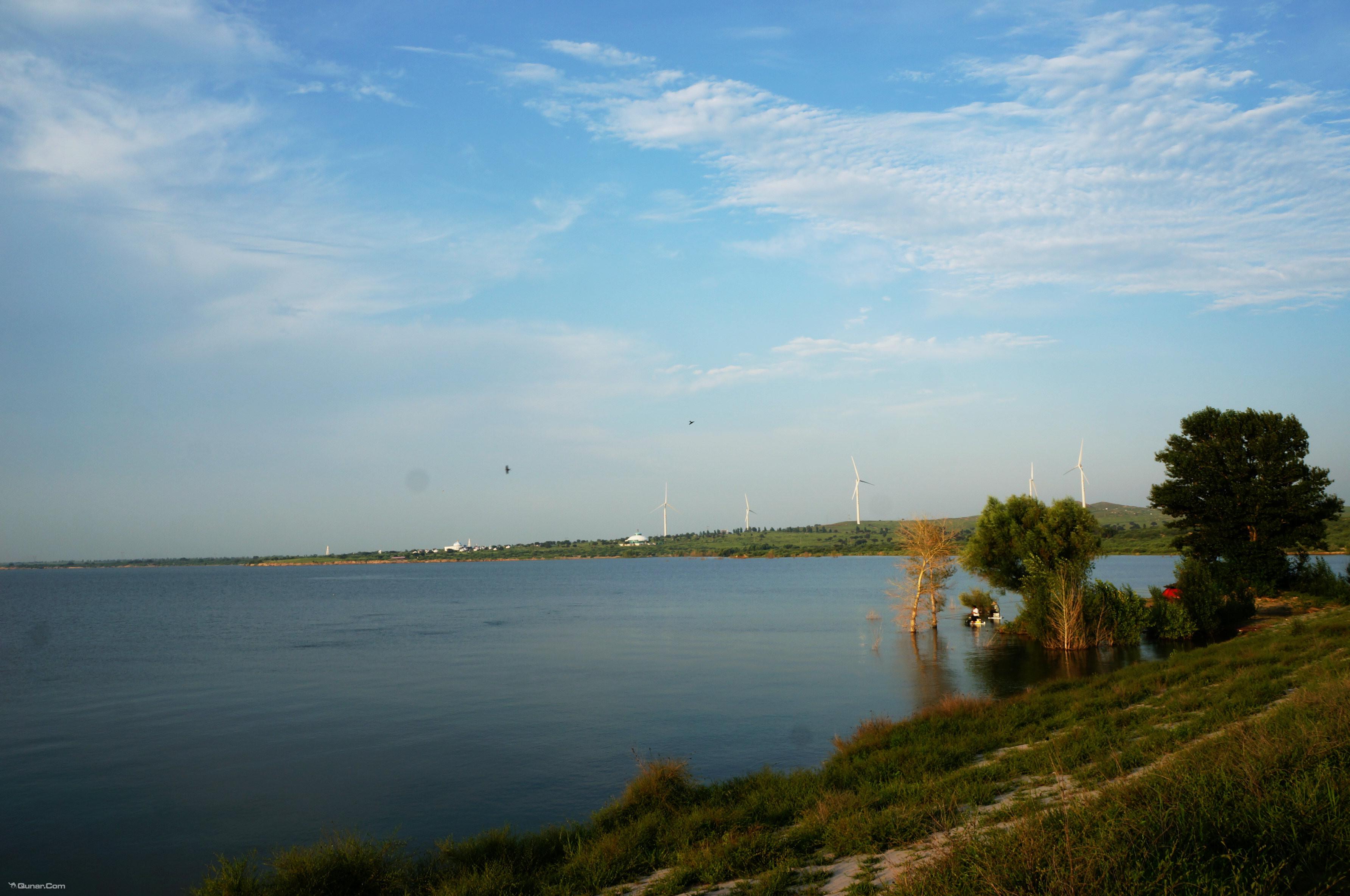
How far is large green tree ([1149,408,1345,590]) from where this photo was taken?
41.4 metres

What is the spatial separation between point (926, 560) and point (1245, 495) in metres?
16.1

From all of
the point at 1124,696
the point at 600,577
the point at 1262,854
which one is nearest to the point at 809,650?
the point at 1124,696

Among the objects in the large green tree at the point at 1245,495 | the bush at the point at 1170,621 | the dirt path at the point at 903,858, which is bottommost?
the bush at the point at 1170,621

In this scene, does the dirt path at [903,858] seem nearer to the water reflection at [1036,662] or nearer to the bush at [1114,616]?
the water reflection at [1036,662]

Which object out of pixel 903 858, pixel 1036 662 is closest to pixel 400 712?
pixel 903 858

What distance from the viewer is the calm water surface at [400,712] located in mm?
17609

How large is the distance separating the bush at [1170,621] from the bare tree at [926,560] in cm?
1020

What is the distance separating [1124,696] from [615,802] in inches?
530

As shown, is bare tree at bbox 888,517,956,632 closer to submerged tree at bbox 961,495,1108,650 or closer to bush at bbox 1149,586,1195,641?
submerged tree at bbox 961,495,1108,650

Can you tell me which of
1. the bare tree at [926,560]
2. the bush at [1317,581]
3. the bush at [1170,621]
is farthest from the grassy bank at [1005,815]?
the bush at [1317,581]

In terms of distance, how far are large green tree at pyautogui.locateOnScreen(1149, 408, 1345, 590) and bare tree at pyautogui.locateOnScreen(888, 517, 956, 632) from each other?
1164 cm

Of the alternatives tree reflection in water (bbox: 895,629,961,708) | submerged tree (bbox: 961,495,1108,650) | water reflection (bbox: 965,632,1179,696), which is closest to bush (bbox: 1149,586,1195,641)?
water reflection (bbox: 965,632,1179,696)

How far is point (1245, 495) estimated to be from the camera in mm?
42250

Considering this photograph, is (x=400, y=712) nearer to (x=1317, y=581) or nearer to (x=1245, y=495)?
(x=1245, y=495)
